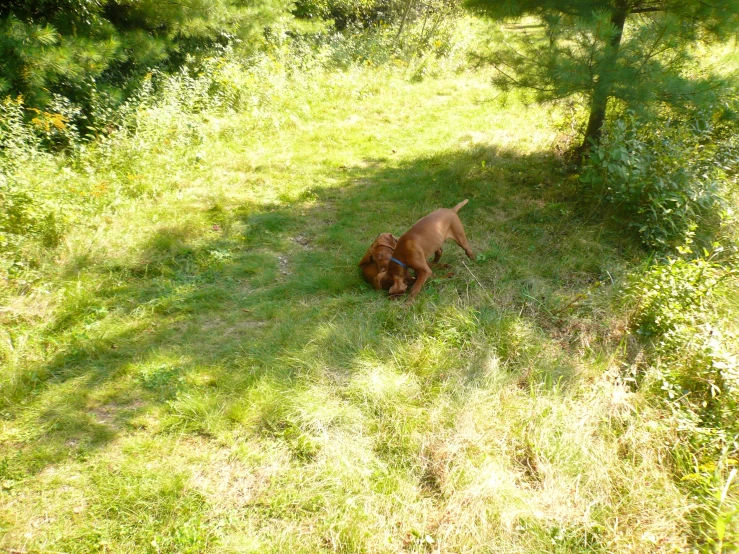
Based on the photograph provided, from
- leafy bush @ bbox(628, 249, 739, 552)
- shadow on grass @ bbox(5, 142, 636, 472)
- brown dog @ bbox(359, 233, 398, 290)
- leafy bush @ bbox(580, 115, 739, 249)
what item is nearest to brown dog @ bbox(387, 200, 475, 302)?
brown dog @ bbox(359, 233, 398, 290)

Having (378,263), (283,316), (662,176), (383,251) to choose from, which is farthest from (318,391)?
(662,176)

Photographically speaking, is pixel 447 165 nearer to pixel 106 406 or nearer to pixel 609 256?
pixel 609 256

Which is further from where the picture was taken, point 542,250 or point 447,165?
point 447,165

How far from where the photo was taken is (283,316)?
4086 millimetres

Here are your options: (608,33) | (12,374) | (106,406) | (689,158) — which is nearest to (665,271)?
(689,158)

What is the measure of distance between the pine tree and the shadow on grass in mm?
1542

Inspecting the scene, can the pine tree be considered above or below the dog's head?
above

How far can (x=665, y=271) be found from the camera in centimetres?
369

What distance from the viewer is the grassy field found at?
2383mm

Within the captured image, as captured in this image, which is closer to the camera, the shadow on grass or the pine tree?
the shadow on grass

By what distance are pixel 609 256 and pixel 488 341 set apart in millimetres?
2128

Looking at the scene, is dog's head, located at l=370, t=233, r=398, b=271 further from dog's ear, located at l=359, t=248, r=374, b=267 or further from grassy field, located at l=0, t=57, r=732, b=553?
grassy field, located at l=0, t=57, r=732, b=553

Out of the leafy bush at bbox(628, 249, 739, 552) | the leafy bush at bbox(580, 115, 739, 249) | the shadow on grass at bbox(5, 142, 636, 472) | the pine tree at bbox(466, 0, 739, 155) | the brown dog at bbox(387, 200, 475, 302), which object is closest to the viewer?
the leafy bush at bbox(628, 249, 739, 552)

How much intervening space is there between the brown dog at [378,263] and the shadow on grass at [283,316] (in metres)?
0.12
